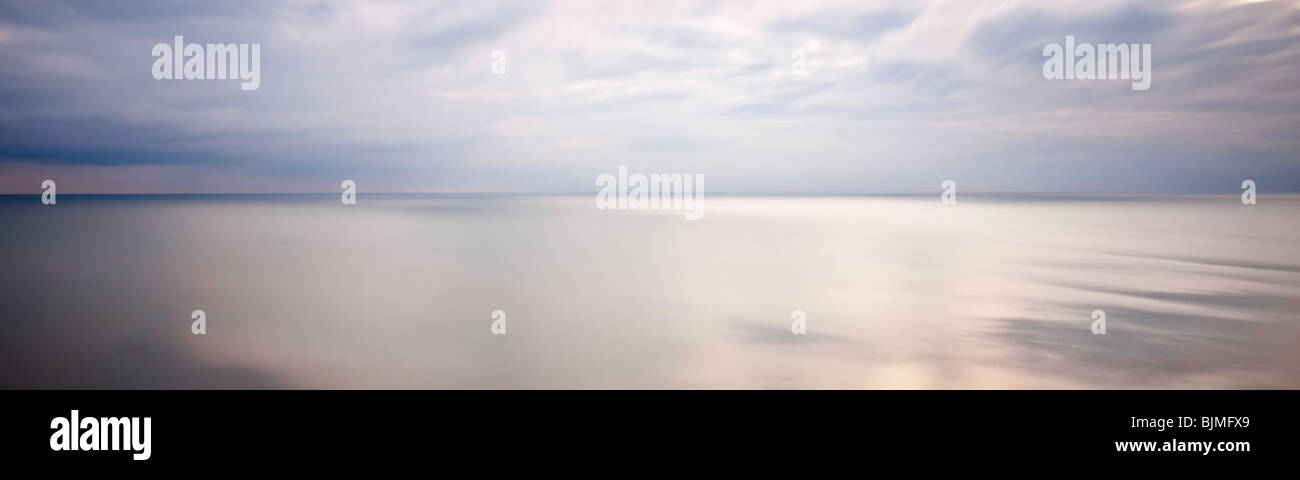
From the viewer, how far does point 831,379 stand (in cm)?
628

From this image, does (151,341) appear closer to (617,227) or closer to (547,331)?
(547,331)

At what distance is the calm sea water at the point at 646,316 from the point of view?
21.0 feet

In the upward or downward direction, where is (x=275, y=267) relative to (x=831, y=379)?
upward

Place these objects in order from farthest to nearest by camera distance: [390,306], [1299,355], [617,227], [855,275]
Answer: [617,227]
[855,275]
[390,306]
[1299,355]

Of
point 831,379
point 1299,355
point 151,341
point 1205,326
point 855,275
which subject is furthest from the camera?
point 855,275

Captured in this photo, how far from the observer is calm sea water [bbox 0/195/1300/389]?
6.41 meters

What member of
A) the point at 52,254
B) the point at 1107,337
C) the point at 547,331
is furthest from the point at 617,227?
the point at 1107,337

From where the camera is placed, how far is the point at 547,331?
8.19 meters

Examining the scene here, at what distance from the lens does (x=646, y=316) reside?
907 centimetres
